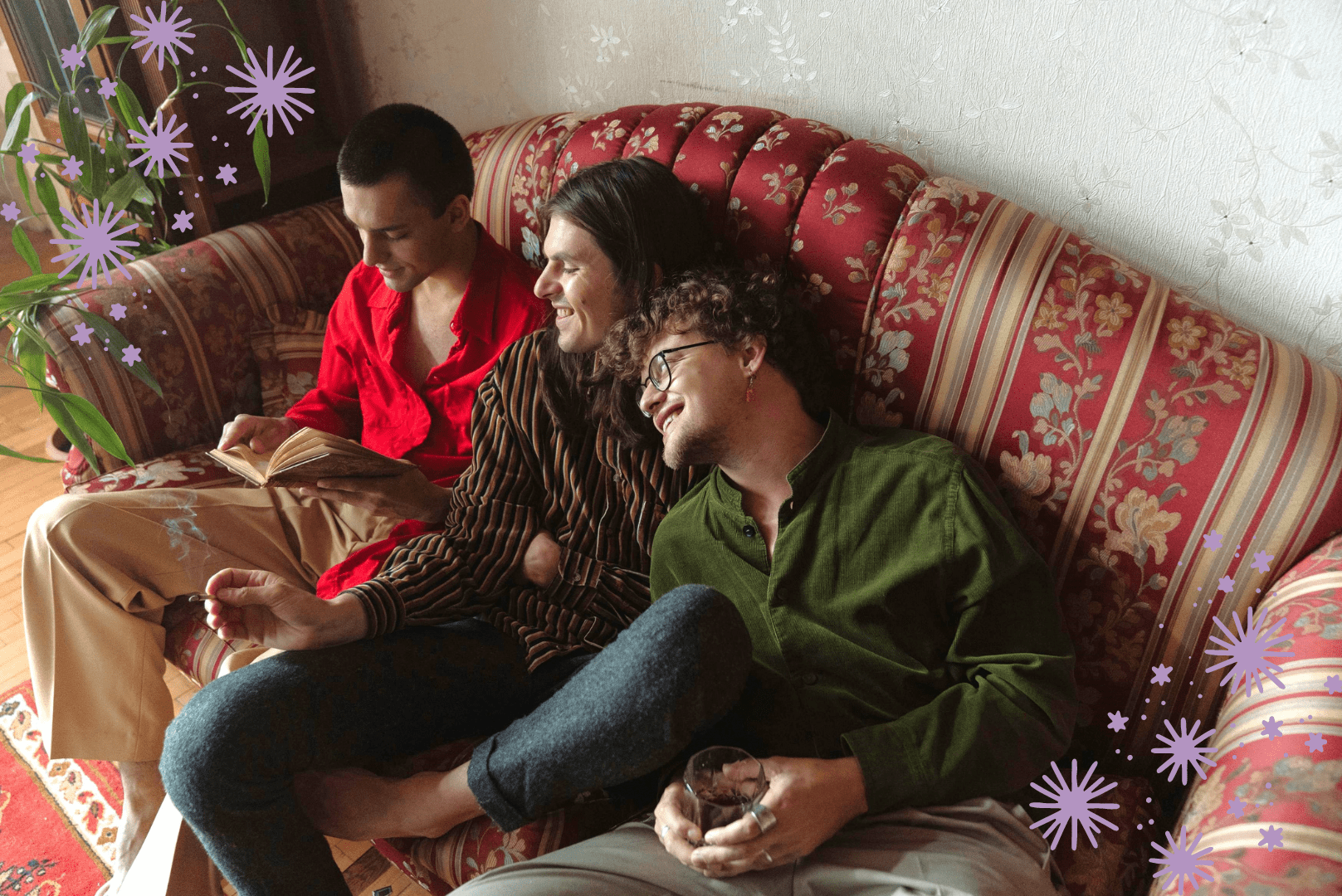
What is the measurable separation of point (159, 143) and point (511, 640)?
1686 millimetres

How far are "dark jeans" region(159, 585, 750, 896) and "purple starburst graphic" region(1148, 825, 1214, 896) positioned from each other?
50 cm

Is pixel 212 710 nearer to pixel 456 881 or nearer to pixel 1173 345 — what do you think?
pixel 456 881

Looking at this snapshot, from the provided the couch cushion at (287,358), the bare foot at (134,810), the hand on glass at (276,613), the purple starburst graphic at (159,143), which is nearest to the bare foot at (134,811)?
the bare foot at (134,810)

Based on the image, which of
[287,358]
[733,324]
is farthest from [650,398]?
[287,358]

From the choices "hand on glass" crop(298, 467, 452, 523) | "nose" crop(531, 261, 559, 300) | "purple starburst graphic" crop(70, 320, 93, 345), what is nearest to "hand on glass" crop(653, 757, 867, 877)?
"hand on glass" crop(298, 467, 452, 523)

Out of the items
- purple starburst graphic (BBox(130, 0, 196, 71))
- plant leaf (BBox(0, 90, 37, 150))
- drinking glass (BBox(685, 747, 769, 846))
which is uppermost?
purple starburst graphic (BBox(130, 0, 196, 71))

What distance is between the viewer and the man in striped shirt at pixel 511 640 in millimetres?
1073

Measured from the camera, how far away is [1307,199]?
113 cm

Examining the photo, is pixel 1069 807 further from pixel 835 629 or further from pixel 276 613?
pixel 276 613

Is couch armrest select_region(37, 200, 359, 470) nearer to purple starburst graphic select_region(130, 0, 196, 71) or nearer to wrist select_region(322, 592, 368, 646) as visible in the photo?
purple starburst graphic select_region(130, 0, 196, 71)

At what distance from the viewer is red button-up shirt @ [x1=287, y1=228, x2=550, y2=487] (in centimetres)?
166

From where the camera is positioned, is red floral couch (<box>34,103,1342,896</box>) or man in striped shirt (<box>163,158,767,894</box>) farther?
man in striped shirt (<box>163,158,767,894</box>)

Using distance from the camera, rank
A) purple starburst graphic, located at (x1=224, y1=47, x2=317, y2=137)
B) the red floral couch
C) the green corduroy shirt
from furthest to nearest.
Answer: purple starburst graphic, located at (x1=224, y1=47, x2=317, y2=137) < the green corduroy shirt < the red floral couch

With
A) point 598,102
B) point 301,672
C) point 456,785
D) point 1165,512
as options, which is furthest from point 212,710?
point 598,102
